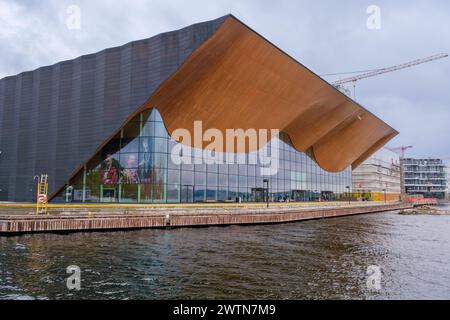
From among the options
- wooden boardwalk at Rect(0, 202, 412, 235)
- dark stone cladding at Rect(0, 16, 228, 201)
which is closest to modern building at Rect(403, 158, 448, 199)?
wooden boardwalk at Rect(0, 202, 412, 235)

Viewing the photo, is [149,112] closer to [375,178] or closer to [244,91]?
[244,91]

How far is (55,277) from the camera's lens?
1352 centimetres

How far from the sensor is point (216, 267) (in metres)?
15.8

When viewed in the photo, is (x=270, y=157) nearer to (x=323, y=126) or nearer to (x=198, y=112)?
(x=323, y=126)

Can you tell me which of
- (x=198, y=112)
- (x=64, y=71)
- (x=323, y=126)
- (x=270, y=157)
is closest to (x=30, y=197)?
(x=64, y=71)

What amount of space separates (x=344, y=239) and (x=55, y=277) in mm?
20394

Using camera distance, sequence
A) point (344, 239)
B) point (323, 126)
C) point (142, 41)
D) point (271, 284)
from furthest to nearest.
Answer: point (323, 126), point (142, 41), point (344, 239), point (271, 284)

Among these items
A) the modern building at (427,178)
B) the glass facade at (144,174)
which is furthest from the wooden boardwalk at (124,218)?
the modern building at (427,178)

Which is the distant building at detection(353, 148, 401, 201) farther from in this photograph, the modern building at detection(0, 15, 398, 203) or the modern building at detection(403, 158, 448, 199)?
the modern building at detection(403, 158, 448, 199)

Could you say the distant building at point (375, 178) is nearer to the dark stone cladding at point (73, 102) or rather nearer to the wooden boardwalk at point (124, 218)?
the wooden boardwalk at point (124, 218)

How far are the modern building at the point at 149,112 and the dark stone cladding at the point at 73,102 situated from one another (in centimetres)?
13

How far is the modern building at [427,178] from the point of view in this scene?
576ft

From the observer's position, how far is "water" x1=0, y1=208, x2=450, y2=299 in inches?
485
